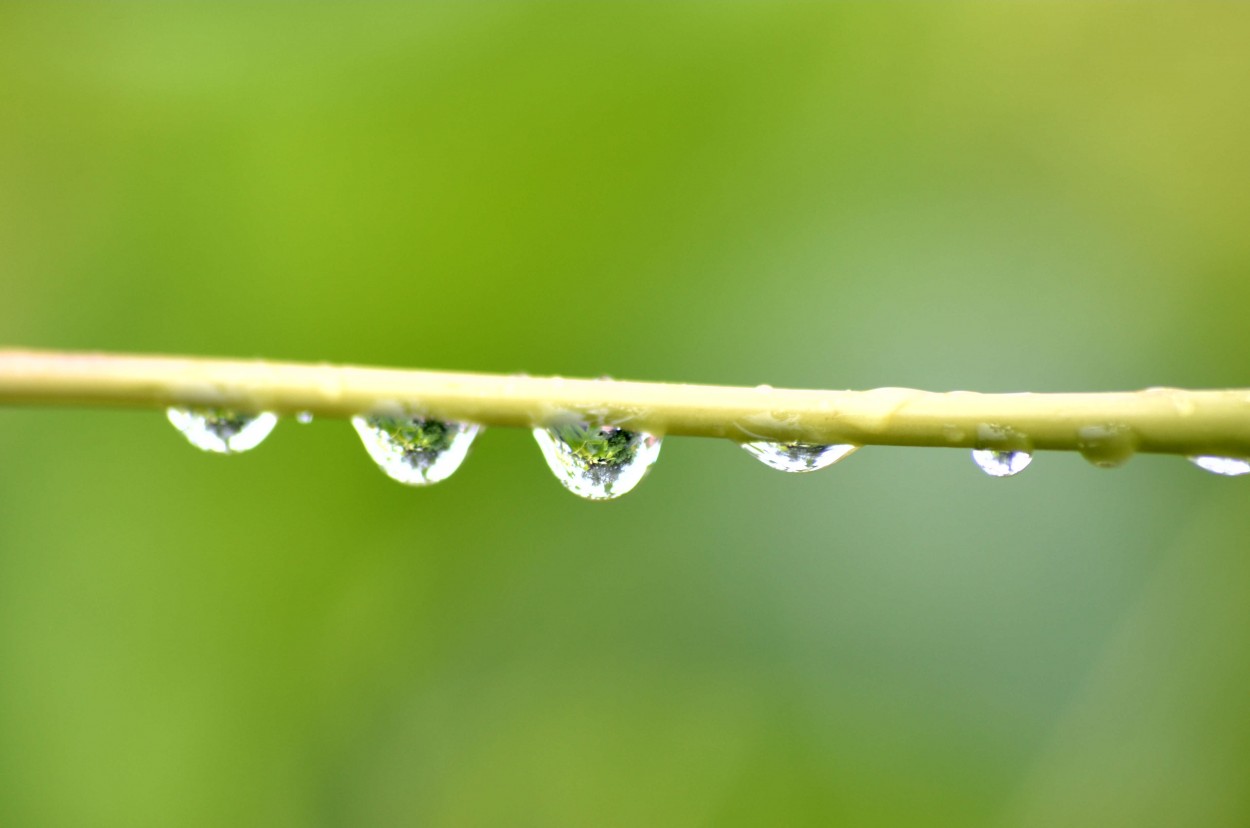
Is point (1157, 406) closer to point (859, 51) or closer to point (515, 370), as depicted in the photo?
point (515, 370)

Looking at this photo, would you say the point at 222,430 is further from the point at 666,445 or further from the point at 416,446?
the point at 666,445

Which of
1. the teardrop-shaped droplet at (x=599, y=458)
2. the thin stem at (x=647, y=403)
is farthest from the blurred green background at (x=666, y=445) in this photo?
the thin stem at (x=647, y=403)

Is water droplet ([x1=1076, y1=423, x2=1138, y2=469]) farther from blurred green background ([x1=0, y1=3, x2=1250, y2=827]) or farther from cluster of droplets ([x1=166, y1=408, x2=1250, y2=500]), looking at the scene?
blurred green background ([x1=0, y1=3, x2=1250, y2=827])

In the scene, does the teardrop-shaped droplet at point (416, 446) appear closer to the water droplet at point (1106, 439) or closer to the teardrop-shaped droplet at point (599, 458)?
the teardrop-shaped droplet at point (599, 458)

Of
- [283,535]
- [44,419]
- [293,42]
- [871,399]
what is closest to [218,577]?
[283,535]

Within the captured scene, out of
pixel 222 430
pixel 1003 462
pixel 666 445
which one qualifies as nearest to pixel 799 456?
pixel 1003 462
